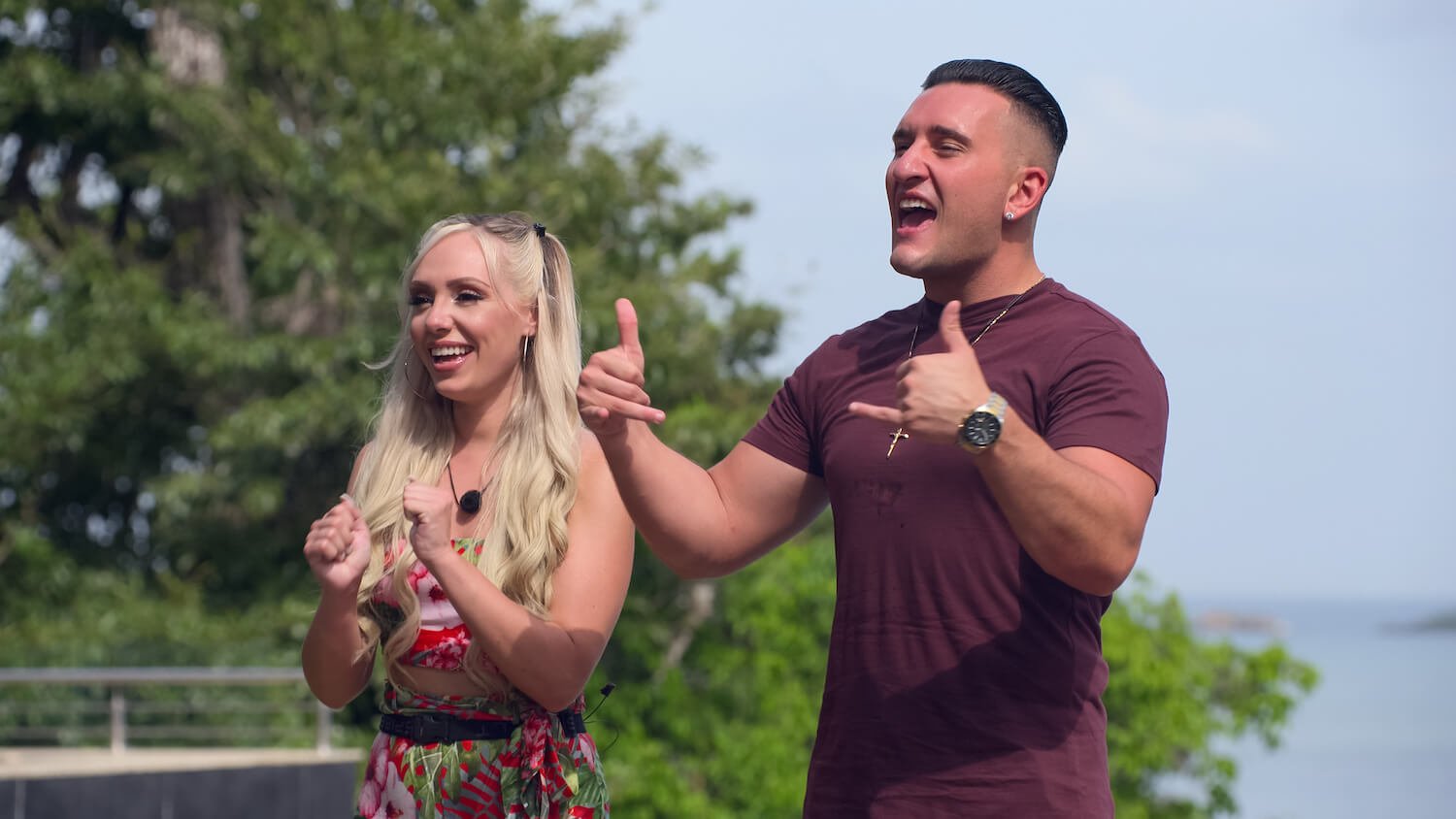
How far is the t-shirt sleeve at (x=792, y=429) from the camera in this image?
2812 millimetres

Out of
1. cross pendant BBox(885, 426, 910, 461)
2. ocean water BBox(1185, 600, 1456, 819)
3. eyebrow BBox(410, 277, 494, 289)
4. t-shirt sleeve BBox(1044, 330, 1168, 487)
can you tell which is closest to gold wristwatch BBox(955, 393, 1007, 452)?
t-shirt sleeve BBox(1044, 330, 1168, 487)

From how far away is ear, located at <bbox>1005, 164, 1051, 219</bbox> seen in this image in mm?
2609

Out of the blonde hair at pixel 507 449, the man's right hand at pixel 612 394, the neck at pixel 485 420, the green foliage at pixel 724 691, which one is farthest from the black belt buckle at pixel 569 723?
the green foliage at pixel 724 691

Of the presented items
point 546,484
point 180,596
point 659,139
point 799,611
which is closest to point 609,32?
point 659,139

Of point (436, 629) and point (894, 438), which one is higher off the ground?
point (894, 438)

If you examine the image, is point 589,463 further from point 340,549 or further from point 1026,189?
point 1026,189

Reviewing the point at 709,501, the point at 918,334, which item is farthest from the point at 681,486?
the point at 918,334

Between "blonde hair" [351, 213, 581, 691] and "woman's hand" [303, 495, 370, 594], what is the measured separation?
17cm

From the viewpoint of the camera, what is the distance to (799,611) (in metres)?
19.0

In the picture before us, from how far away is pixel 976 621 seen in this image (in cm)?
243

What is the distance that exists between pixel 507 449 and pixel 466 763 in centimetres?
59

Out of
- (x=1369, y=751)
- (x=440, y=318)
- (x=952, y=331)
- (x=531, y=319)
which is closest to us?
(x=952, y=331)

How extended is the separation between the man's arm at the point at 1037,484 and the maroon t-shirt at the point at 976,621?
14cm

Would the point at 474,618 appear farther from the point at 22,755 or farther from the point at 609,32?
the point at 609,32
